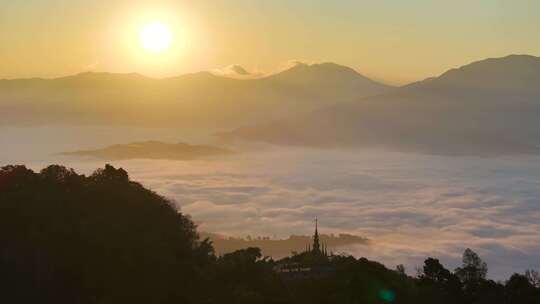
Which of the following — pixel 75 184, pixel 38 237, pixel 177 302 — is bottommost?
pixel 177 302

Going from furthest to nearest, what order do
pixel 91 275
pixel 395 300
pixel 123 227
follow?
1. pixel 395 300
2. pixel 123 227
3. pixel 91 275

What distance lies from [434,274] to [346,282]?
850 cm

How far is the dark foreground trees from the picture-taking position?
51.1 metres

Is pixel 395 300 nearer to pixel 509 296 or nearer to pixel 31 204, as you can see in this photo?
pixel 509 296

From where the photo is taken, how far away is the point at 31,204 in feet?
184

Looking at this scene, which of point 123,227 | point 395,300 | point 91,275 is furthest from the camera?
point 395,300

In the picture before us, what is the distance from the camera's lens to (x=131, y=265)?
2084 inches

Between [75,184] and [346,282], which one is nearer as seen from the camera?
[346,282]

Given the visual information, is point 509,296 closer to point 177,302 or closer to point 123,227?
point 177,302

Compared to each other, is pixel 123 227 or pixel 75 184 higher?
pixel 75 184

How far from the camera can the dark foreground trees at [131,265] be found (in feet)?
168

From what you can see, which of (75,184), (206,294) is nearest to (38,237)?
(75,184)

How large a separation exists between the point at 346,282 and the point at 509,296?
40.9 feet

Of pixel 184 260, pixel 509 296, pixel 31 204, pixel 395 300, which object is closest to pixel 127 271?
pixel 184 260
